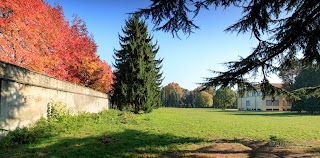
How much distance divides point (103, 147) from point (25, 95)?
4.06 m

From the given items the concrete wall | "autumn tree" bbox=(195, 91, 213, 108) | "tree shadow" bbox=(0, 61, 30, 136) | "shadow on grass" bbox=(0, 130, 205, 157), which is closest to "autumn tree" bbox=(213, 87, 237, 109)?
"autumn tree" bbox=(195, 91, 213, 108)

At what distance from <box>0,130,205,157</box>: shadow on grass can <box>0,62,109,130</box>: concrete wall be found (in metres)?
1.62

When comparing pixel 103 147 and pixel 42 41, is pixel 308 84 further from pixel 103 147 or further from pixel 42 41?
pixel 103 147

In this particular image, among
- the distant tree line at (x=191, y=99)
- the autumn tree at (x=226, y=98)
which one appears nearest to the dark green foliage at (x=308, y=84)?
the autumn tree at (x=226, y=98)

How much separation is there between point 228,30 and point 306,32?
7.68ft

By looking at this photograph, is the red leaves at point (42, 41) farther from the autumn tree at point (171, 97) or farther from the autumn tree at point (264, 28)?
the autumn tree at point (171, 97)

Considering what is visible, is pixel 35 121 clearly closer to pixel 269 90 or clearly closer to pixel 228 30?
pixel 228 30

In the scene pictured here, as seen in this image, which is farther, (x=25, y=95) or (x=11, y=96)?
(x=25, y=95)

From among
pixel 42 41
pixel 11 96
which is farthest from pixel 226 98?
pixel 11 96

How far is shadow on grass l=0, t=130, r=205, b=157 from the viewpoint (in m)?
6.70

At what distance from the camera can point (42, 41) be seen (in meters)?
16.4

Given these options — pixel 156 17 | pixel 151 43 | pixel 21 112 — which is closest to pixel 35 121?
pixel 21 112

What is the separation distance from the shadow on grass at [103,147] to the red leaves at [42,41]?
8517mm

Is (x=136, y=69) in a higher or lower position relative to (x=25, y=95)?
higher
